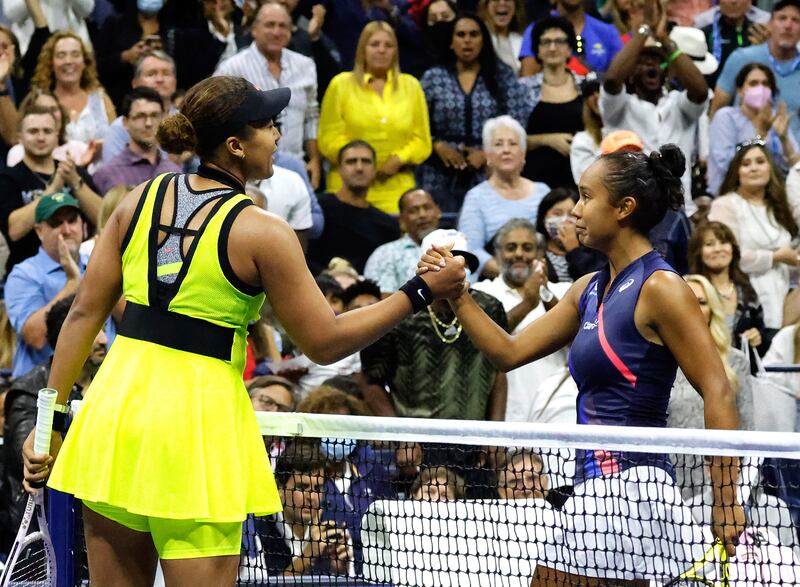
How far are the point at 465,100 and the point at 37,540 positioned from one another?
7.13m

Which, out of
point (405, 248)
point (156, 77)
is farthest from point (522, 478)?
point (156, 77)

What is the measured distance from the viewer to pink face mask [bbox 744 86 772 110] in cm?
1059

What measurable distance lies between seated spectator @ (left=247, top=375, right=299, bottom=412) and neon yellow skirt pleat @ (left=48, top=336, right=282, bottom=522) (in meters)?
3.29

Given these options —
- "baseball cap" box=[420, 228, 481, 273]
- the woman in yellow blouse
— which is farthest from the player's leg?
the woman in yellow blouse

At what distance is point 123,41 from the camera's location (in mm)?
11367

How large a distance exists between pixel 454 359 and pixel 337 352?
3.57 m

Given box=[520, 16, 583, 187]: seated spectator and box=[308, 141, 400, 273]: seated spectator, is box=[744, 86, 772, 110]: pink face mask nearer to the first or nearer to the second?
box=[520, 16, 583, 187]: seated spectator

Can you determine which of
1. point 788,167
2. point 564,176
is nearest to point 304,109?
point 564,176

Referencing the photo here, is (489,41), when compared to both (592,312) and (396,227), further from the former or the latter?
(592,312)

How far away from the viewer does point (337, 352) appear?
3996 millimetres

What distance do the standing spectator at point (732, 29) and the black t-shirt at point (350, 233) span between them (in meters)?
3.76

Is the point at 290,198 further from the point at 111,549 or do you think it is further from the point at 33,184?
the point at 111,549

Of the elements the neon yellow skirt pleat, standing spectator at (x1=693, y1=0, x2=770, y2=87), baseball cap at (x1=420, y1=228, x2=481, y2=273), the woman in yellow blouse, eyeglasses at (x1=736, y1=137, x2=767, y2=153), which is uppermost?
standing spectator at (x1=693, y1=0, x2=770, y2=87)

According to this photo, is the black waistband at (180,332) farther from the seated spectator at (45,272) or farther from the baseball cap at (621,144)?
the seated spectator at (45,272)
